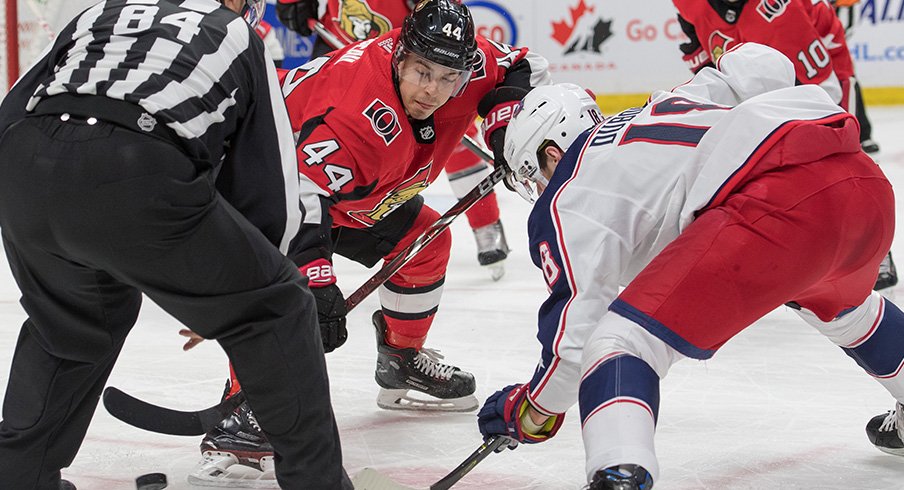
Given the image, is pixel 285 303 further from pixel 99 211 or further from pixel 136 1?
pixel 136 1

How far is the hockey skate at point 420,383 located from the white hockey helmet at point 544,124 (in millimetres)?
748

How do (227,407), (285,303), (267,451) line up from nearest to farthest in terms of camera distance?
1. (285,303)
2. (227,407)
3. (267,451)

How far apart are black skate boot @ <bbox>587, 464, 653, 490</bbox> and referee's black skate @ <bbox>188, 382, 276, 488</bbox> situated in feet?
3.29

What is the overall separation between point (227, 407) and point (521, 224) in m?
2.80

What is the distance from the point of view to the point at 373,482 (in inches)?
80.4

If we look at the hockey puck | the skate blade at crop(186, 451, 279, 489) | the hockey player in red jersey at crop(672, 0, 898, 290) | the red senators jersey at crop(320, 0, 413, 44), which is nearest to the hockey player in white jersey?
the skate blade at crop(186, 451, 279, 489)

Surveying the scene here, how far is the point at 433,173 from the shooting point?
264 centimetres

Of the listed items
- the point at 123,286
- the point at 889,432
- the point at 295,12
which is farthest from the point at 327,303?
the point at 295,12

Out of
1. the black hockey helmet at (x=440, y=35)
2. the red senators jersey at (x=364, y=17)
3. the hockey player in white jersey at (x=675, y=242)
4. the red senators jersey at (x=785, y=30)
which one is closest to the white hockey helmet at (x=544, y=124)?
the hockey player in white jersey at (x=675, y=242)

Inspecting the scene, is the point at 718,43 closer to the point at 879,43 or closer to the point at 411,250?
the point at 411,250

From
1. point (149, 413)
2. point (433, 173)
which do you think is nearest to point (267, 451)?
point (149, 413)

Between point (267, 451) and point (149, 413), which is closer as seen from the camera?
point (149, 413)

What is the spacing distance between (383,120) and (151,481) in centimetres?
87

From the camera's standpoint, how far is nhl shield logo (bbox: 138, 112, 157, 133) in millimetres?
1414
